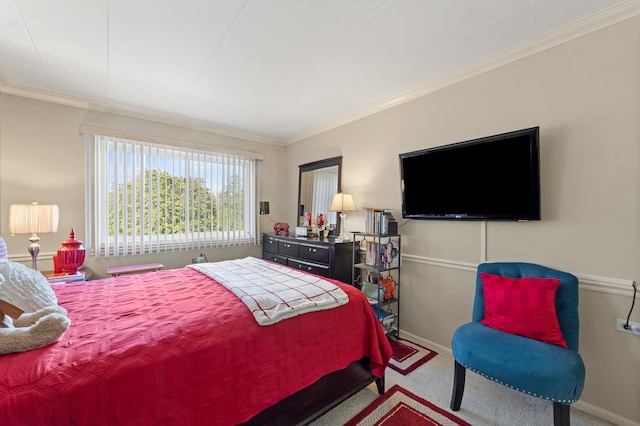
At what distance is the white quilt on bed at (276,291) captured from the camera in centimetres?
152

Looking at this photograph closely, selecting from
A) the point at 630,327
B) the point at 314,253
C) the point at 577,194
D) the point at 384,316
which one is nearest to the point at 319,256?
the point at 314,253

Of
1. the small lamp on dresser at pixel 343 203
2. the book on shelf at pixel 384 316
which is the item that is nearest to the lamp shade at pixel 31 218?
the small lamp on dresser at pixel 343 203

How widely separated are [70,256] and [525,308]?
3944 mm

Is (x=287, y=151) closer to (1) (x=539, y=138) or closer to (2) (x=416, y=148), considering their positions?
(2) (x=416, y=148)

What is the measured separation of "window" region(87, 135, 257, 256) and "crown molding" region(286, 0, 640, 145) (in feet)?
7.96

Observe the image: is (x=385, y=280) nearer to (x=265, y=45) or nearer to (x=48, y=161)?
(x=265, y=45)

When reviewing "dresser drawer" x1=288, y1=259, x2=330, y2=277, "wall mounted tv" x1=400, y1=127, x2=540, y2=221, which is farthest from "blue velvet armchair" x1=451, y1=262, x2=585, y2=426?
"dresser drawer" x1=288, y1=259, x2=330, y2=277

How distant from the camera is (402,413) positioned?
1795 mm

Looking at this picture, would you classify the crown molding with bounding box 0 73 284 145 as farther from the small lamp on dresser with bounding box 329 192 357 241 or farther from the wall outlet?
the wall outlet

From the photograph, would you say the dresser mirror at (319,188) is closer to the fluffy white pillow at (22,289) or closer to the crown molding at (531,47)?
the crown molding at (531,47)

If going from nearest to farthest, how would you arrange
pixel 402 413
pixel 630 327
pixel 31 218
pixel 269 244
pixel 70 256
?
1. pixel 630 327
2. pixel 402 413
3. pixel 31 218
4. pixel 70 256
5. pixel 269 244

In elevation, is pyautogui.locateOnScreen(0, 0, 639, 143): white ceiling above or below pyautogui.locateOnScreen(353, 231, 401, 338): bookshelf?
above

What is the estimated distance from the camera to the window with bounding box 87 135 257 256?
325cm

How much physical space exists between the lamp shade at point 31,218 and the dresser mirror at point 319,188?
2.84m
